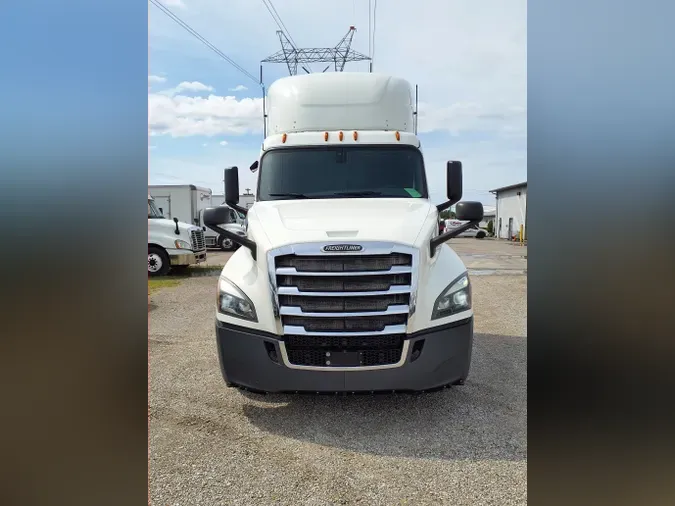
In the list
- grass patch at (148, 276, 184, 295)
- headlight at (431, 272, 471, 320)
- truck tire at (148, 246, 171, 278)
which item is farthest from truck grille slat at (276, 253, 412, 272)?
truck tire at (148, 246, 171, 278)

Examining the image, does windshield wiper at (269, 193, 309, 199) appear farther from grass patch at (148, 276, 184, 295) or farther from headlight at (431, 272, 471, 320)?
grass patch at (148, 276, 184, 295)

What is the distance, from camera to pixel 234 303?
393 centimetres

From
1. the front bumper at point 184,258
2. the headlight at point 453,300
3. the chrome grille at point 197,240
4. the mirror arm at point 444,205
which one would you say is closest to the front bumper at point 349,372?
the headlight at point 453,300

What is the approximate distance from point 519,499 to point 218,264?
49.9 ft

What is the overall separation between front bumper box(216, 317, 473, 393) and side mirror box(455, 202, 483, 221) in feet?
3.80

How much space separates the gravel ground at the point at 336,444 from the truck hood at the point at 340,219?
5.05ft

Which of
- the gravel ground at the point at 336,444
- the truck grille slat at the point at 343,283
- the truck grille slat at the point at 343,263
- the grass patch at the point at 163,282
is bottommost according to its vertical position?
the gravel ground at the point at 336,444

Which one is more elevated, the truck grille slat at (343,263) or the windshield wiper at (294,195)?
the windshield wiper at (294,195)

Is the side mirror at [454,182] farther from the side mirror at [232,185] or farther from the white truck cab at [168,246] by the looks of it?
the white truck cab at [168,246]

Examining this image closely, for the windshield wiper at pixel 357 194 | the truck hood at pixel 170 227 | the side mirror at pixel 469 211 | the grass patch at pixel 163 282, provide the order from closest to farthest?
1. the side mirror at pixel 469 211
2. the windshield wiper at pixel 357 194
3. the grass patch at pixel 163 282
4. the truck hood at pixel 170 227

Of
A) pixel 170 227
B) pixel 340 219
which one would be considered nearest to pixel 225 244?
pixel 170 227

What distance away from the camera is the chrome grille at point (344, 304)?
3.71m

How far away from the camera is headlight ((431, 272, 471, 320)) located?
12.6 feet
